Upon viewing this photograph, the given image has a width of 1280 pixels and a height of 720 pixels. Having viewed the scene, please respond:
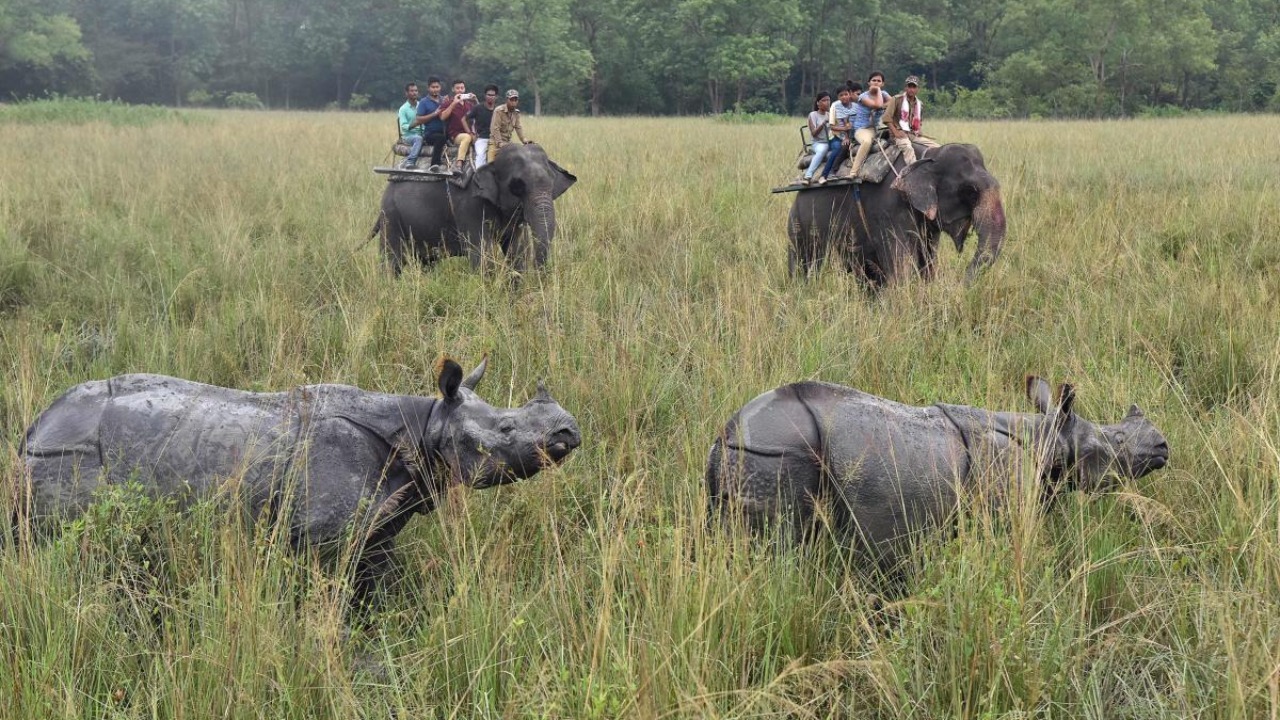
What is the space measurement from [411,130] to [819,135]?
407cm

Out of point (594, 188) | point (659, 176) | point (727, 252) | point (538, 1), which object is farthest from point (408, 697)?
point (538, 1)

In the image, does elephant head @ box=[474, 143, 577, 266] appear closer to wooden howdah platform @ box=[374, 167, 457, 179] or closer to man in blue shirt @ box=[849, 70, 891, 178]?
wooden howdah platform @ box=[374, 167, 457, 179]

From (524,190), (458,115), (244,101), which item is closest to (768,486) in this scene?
(524,190)

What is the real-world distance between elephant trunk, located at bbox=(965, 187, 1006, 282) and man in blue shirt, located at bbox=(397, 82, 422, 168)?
5.10m

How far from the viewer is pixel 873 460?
322 centimetres

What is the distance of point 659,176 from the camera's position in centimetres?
1205

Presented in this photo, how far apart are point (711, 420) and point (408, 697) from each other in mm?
1965

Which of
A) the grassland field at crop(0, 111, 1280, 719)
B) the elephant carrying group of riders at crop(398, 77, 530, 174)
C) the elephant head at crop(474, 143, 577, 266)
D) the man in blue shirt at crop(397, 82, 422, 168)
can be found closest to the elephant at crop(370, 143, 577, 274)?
the elephant head at crop(474, 143, 577, 266)

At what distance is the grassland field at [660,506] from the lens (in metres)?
2.52

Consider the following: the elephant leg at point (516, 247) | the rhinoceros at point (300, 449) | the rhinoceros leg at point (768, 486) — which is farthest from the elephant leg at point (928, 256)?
the rhinoceros at point (300, 449)

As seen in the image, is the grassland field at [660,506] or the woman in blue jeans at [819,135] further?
the woman in blue jeans at [819,135]

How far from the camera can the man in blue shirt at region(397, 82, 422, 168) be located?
1003 centimetres

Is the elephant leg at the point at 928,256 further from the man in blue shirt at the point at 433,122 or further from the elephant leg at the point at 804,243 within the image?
the man in blue shirt at the point at 433,122

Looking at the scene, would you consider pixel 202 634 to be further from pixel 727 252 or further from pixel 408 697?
pixel 727 252
